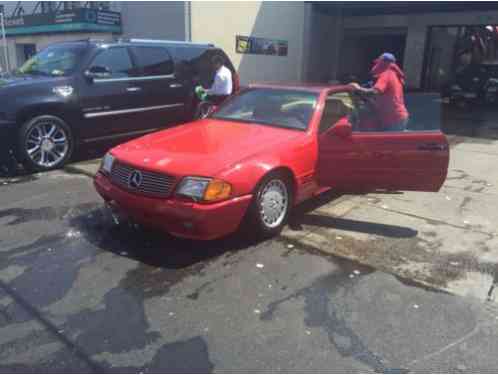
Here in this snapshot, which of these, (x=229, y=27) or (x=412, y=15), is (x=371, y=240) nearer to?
(x=229, y=27)

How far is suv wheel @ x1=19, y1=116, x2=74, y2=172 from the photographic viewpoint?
610 centimetres

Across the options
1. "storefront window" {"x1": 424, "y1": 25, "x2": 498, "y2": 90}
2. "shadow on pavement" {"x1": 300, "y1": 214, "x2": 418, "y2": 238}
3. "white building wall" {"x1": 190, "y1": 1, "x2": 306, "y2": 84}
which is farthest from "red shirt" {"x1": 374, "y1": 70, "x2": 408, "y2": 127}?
"storefront window" {"x1": 424, "y1": 25, "x2": 498, "y2": 90}

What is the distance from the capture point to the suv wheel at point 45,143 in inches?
240

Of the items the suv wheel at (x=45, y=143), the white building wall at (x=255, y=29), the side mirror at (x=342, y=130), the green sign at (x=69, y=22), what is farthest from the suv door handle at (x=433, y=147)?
the green sign at (x=69, y=22)

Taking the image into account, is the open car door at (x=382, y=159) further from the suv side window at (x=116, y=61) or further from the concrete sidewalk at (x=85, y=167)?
the suv side window at (x=116, y=61)

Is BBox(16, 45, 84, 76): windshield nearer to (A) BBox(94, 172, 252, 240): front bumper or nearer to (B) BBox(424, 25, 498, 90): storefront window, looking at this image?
(A) BBox(94, 172, 252, 240): front bumper

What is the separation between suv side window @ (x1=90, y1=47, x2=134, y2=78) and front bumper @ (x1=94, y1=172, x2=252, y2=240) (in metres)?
3.70

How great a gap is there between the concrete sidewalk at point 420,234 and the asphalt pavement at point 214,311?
0.23 m

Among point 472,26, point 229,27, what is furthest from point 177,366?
point 472,26

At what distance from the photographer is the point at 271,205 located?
13.6 feet

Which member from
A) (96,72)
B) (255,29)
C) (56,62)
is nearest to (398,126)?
(96,72)

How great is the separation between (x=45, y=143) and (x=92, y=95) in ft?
3.31

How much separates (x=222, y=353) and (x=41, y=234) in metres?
2.56

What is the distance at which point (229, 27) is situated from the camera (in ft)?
49.3
